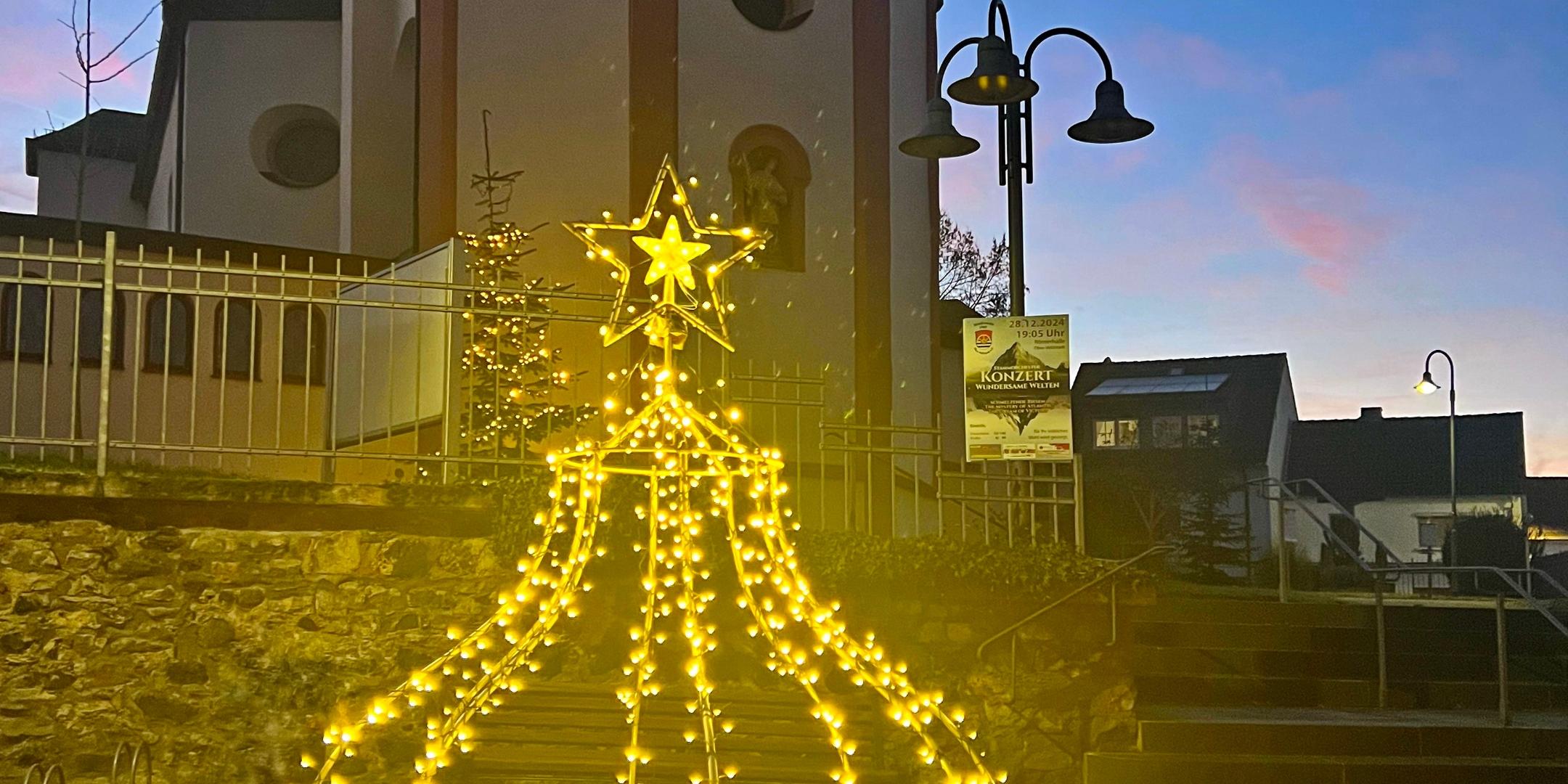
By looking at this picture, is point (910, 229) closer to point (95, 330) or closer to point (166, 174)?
point (95, 330)

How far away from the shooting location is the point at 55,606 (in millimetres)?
7473

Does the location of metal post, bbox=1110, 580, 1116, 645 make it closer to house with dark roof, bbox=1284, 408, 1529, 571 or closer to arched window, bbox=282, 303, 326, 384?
arched window, bbox=282, 303, 326, 384

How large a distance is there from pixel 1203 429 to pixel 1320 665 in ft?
91.8

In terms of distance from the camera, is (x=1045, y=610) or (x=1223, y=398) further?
(x=1223, y=398)

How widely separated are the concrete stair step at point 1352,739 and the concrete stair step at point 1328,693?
2.81ft

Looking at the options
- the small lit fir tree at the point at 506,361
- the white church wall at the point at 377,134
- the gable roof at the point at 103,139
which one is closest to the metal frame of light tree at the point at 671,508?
the small lit fir tree at the point at 506,361

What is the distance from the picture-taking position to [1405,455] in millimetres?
42156

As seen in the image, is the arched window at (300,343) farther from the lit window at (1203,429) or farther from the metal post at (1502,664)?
the lit window at (1203,429)

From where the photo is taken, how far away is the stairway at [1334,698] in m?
8.45

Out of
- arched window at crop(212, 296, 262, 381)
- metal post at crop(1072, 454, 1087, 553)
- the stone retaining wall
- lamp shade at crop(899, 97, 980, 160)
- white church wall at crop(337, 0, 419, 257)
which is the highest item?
white church wall at crop(337, 0, 419, 257)

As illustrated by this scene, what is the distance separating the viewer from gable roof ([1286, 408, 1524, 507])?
136ft

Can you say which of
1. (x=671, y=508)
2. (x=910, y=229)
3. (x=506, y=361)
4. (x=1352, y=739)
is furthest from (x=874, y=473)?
(x=671, y=508)

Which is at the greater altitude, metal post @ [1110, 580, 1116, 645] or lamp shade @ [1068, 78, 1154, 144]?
lamp shade @ [1068, 78, 1154, 144]

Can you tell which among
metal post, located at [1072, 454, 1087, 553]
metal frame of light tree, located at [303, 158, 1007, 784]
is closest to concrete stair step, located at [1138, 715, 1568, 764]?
metal post, located at [1072, 454, 1087, 553]
